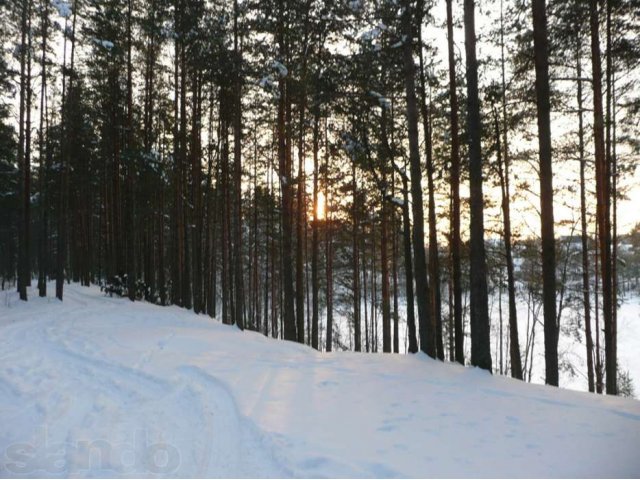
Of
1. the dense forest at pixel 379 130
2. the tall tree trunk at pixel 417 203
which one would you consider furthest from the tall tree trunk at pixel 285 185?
the tall tree trunk at pixel 417 203

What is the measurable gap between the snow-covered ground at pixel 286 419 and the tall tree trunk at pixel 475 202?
0.85 meters

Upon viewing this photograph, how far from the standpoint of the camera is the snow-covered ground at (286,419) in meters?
3.29

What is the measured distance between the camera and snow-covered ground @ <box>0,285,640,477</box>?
10.8 ft

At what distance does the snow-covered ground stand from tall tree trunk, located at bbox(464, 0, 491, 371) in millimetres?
848

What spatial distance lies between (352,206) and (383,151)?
5.86 metres

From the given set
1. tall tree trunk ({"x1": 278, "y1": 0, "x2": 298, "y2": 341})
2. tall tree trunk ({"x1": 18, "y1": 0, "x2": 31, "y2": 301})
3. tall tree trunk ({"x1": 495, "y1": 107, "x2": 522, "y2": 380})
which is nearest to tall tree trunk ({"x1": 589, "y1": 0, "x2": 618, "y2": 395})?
tall tree trunk ({"x1": 495, "y1": 107, "x2": 522, "y2": 380})

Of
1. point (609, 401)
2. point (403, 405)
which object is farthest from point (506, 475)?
point (609, 401)

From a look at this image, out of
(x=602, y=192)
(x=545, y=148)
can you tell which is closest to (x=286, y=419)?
(x=545, y=148)

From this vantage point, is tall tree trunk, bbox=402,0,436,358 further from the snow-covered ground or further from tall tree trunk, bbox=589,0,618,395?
tall tree trunk, bbox=589,0,618,395

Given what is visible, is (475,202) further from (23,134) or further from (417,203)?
(23,134)

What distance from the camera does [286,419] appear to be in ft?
13.8

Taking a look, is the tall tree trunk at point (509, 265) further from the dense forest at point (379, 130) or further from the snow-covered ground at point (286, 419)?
the snow-covered ground at point (286, 419)

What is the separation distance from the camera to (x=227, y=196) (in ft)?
49.3

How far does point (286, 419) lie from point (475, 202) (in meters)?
5.40
